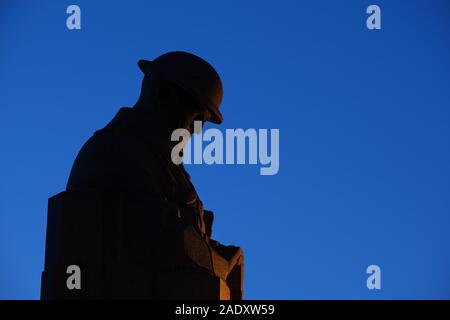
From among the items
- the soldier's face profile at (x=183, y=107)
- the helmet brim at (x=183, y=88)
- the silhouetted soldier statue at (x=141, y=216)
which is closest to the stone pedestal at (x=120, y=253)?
the silhouetted soldier statue at (x=141, y=216)

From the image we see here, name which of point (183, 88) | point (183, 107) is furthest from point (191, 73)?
point (183, 107)

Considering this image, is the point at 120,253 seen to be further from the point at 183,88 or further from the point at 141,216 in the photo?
the point at 183,88

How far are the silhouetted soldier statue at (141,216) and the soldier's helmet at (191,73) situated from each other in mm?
14

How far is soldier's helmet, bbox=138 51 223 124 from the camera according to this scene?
Answer: 2364 cm

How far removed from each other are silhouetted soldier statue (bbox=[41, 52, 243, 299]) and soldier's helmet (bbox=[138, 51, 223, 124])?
0.01 m

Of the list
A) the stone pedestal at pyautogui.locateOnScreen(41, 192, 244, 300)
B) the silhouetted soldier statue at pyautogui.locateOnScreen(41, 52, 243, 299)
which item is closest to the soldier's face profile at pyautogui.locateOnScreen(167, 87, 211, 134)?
the silhouetted soldier statue at pyautogui.locateOnScreen(41, 52, 243, 299)

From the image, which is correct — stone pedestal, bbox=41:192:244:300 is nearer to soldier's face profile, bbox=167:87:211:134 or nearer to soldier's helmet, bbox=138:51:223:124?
soldier's face profile, bbox=167:87:211:134
